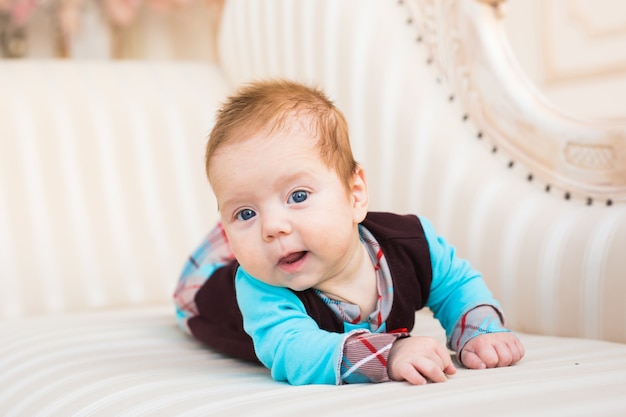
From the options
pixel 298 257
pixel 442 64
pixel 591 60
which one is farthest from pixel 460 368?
pixel 591 60

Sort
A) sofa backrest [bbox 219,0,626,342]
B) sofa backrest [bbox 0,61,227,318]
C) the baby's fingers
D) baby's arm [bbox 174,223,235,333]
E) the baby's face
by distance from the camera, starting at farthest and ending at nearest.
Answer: sofa backrest [bbox 0,61,227,318]
baby's arm [bbox 174,223,235,333]
sofa backrest [bbox 219,0,626,342]
the baby's face
the baby's fingers

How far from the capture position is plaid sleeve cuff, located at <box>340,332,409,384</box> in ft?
3.22

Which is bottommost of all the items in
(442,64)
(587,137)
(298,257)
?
(298,257)

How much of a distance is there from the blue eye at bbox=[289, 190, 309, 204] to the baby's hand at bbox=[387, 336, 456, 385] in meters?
0.21

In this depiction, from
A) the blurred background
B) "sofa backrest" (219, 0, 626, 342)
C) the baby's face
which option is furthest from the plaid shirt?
the blurred background

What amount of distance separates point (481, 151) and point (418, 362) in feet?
2.40

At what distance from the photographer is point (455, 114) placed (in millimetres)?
1671

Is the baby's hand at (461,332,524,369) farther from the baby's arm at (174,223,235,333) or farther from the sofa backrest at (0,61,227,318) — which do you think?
the sofa backrest at (0,61,227,318)

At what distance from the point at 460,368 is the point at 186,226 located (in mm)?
1191

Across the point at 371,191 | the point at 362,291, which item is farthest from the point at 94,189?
the point at 362,291

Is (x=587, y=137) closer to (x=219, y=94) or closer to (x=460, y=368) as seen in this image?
(x=460, y=368)

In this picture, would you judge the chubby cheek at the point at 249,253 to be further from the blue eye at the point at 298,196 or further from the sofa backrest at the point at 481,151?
the sofa backrest at the point at 481,151

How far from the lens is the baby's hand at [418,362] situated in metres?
0.95

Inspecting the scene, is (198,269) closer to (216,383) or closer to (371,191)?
(371,191)
